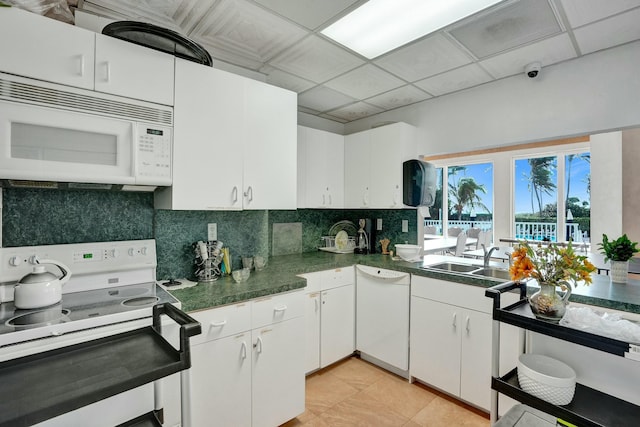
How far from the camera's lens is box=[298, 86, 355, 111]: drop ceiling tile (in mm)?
2884

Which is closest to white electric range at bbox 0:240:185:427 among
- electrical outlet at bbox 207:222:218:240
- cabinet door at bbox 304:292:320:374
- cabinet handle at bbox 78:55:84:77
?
electrical outlet at bbox 207:222:218:240

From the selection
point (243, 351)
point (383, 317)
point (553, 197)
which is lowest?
point (383, 317)

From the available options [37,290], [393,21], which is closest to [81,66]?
[37,290]

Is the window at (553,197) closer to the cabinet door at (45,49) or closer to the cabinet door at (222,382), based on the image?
the cabinet door at (222,382)

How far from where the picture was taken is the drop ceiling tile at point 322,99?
9.46 feet

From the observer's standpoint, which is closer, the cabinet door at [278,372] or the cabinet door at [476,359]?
the cabinet door at [278,372]

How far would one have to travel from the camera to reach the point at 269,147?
88.2 inches

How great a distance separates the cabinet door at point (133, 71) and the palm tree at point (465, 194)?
250 inches

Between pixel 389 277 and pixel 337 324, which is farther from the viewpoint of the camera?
pixel 337 324

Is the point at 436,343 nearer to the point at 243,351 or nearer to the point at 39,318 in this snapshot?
the point at 243,351

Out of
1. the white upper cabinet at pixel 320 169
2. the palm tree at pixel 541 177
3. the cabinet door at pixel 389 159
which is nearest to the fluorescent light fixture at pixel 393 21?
the cabinet door at pixel 389 159

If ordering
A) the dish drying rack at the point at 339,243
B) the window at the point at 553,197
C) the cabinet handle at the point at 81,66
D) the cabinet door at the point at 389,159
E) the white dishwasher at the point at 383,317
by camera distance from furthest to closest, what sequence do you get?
the window at the point at 553,197
the dish drying rack at the point at 339,243
the cabinet door at the point at 389,159
the white dishwasher at the point at 383,317
the cabinet handle at the point at 81,66

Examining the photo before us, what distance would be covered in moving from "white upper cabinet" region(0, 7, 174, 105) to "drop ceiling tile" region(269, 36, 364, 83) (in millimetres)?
852

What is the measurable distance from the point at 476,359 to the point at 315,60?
2481 millimetres
